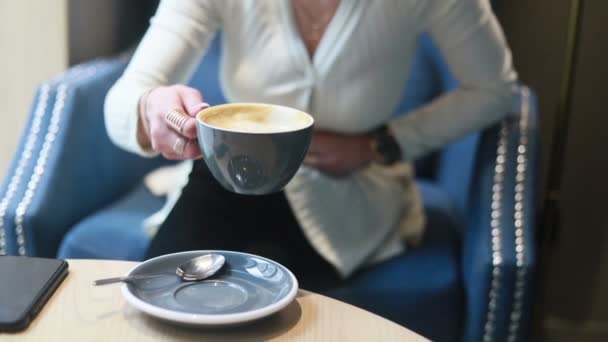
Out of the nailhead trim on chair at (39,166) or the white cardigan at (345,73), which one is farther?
the nailhead trim on chair at (39,166)

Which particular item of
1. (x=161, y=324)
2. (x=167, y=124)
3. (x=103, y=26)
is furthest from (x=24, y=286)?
(x=103, y=26)

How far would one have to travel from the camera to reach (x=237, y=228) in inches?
43.0

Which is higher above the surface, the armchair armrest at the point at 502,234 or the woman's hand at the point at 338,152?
the woman's hand at the point at 338,152

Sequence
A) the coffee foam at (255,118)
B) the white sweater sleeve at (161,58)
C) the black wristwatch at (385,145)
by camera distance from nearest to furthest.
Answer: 1. the coffee foam at (255,118)
2. the white sweater sleeve at (161,58)
3. the black wristwatch at (385,145)

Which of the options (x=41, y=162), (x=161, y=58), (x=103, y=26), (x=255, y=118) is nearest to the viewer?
(x=255, y=118)

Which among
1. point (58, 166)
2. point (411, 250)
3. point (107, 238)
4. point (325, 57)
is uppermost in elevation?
point (325, 57)

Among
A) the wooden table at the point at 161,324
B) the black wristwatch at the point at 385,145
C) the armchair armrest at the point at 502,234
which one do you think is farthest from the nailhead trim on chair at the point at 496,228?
the wooden table at the point at 161,324

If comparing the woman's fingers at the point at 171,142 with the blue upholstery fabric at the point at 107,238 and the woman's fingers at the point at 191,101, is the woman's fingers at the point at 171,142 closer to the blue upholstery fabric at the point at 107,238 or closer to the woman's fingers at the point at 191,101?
the woman's fingers at the point at 191,101

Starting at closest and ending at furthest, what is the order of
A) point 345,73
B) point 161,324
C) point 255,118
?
point 161,324
point 255,118
point 345,73

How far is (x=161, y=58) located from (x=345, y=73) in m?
0.28

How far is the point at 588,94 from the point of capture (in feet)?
5.48

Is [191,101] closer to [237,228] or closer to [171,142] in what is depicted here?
[171,142]

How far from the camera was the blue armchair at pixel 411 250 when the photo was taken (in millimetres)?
1162

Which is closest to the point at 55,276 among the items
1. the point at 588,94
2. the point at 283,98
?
the point at 283,98
